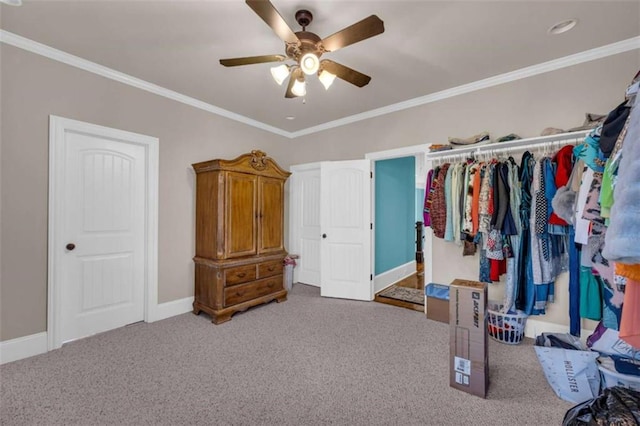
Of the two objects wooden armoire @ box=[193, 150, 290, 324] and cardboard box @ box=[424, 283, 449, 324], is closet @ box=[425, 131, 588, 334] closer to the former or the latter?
cardboard box @ box=[424, 283, 449, 324]

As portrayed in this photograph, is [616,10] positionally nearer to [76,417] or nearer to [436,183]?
[436,183]

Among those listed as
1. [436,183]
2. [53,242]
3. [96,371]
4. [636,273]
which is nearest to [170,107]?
[53,242]

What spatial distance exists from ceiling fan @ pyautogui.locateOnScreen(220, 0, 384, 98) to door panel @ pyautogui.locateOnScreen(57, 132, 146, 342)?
1806 mm

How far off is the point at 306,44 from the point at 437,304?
2.86 m

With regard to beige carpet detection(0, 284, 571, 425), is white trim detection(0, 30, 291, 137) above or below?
above

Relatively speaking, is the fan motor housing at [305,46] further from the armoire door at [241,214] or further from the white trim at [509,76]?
the white trim at [509,76]

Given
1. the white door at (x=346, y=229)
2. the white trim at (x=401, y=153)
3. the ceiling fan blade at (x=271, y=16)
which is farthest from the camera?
the white door at (x=346, y=229)

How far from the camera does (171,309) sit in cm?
322

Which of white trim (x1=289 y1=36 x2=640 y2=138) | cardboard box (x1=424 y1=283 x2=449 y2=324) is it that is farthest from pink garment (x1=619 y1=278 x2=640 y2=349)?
white trim (x1=289 y1=36 x2=640 y2=138)

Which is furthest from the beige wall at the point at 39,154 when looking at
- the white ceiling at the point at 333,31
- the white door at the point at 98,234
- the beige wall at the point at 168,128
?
the white ceiling at the point at 333,31

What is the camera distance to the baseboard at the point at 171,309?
309 centimetres

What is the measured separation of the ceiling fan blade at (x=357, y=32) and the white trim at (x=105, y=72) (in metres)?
2.29

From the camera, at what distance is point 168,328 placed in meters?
2.89

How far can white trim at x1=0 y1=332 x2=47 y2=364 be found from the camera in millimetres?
2203
